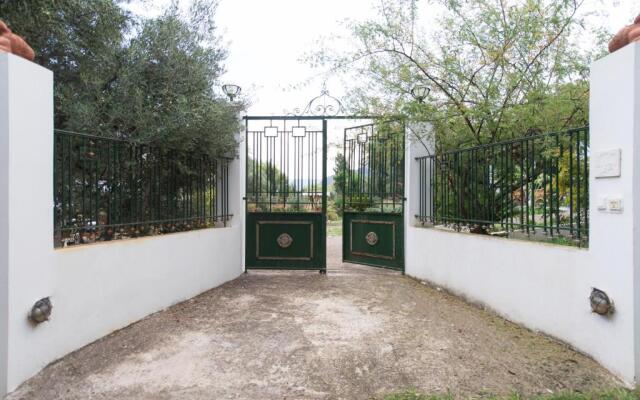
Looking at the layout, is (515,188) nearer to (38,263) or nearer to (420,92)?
(420,92)

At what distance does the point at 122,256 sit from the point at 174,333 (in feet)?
3.18

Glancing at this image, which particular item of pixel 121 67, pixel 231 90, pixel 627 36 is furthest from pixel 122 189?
pixel 627 36

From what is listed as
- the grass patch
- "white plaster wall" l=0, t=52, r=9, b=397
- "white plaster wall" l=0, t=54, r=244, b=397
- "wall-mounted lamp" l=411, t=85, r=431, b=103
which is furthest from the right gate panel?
"white plaster wall" l=0, t=52, r=9, b=397

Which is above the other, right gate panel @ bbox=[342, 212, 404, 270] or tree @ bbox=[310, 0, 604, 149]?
tree @ bbox=[310, 0, 604, 149]

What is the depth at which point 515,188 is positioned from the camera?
15.1 feet

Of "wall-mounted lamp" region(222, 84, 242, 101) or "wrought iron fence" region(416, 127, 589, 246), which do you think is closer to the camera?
"wrought iron fence" region(416, 127, 589, 246)

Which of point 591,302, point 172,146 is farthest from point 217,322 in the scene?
point 591,302

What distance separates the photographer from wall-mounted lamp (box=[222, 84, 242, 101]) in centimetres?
553

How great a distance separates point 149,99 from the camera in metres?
4.41

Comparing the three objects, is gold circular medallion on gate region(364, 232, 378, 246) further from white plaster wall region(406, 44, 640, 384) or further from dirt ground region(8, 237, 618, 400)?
white plaster wall region(406, 44, 640, 384)

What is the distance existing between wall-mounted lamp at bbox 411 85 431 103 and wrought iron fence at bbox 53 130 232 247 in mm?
3189

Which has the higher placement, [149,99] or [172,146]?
[149,99]

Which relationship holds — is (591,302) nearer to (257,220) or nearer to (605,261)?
(605,261)

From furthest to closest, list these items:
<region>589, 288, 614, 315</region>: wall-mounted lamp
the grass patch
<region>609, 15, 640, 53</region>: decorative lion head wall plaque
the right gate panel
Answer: the right gate panel
<region>589, 288, 614, 315</region>: wall-mounted lamp
<region>609, 15, 640, 53</region>: decorative lion head wall plaque
the grass patch
